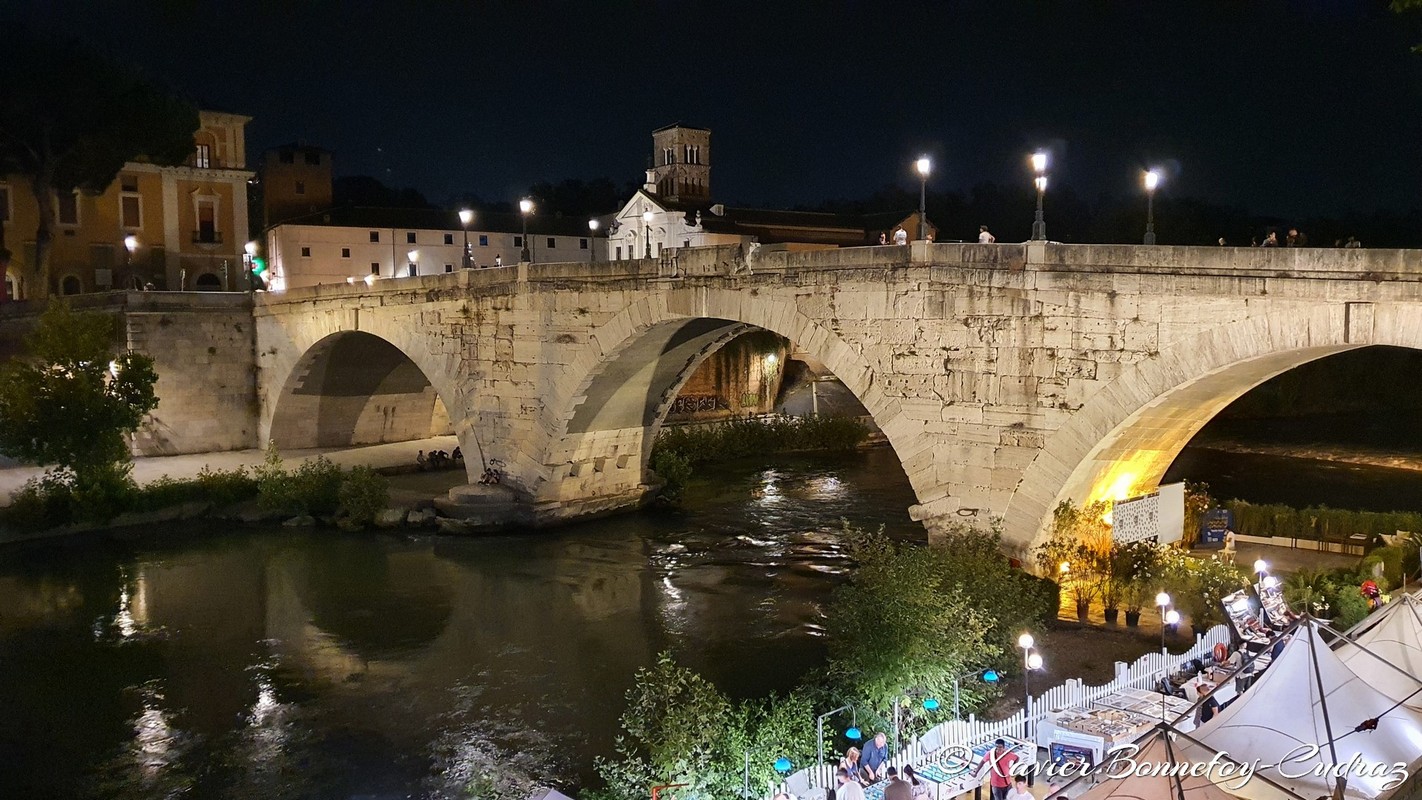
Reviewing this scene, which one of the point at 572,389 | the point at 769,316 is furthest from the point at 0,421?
the point at 769,316

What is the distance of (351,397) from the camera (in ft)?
102

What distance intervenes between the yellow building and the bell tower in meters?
18.9

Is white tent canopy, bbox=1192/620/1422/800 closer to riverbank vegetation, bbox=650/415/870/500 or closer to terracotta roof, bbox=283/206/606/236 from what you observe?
riverbank vegetation, bbox=650/415/870/500

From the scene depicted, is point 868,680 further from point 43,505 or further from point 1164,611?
point 43,505

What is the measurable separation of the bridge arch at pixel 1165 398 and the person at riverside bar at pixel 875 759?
5.21 meters

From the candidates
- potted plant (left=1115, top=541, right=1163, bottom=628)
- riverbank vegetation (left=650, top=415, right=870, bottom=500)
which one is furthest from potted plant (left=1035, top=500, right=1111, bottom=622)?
riverbank vegetation (left=650, top=415, right=870, bottom=500)

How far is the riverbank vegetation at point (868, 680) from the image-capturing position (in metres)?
9.04

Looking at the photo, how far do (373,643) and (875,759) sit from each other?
29.8ft

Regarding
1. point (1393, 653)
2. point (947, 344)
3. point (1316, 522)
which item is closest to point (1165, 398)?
A: point (947, 344)

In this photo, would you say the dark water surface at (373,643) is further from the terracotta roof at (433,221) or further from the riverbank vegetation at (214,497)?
the terracotta roof at (433,221)

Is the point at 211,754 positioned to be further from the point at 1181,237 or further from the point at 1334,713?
the point at 1181,237

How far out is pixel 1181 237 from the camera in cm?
4575

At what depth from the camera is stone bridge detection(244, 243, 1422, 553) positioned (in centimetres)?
1134

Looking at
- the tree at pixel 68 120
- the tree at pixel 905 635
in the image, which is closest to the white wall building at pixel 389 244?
the tree at pixel 68 120
